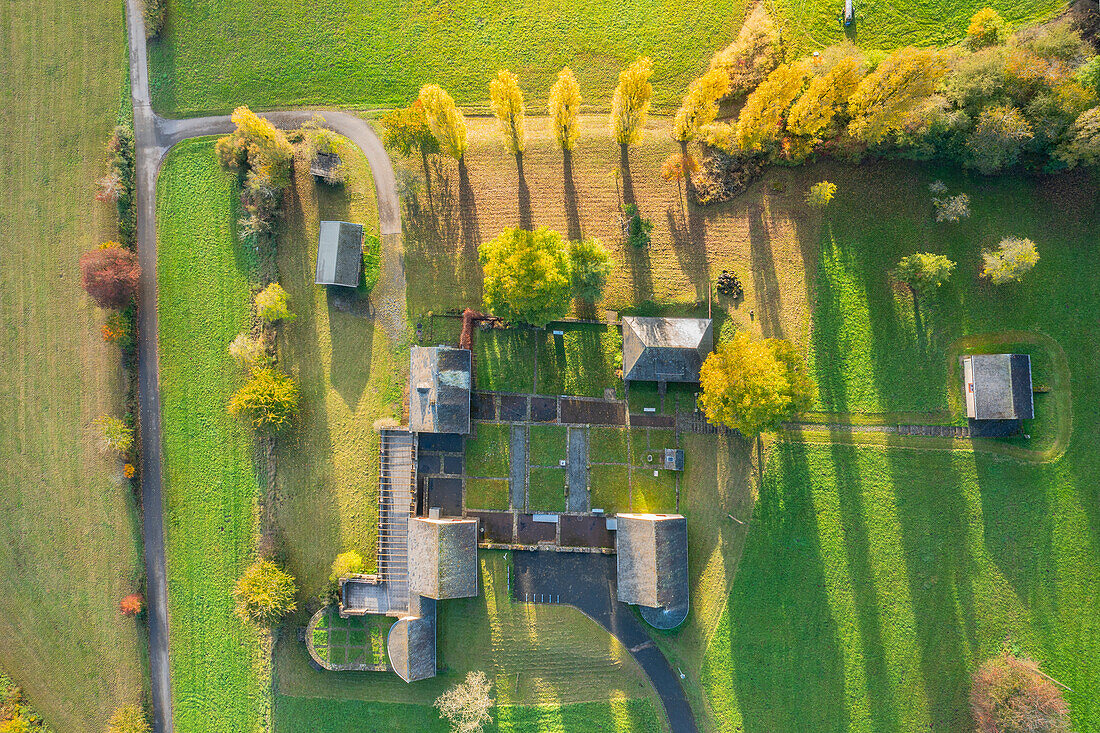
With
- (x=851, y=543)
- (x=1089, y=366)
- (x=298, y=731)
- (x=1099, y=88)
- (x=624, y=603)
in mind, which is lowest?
(x=298, y=731)

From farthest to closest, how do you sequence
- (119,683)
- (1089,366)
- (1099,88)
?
(119,683) < (1089,366) < (1099,88)

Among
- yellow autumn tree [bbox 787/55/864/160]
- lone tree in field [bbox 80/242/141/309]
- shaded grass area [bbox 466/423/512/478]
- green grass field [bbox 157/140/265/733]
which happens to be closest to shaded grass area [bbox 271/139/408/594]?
green grass field [bbox 157/140/265/733]

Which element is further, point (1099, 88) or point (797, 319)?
point (797, 319)

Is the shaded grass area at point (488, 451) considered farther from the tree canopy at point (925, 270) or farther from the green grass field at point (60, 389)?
the tree canopy at point (925, 270)

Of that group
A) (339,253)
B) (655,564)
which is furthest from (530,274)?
(655,564)

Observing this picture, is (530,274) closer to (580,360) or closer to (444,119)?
(580,360)

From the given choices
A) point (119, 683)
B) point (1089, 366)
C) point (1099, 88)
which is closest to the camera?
point (1099, 88)

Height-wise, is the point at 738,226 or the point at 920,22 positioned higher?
the point at 920,22

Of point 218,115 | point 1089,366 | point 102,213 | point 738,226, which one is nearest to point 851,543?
point 1089,366

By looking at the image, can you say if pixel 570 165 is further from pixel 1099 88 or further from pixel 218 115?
pixel 1099 88
